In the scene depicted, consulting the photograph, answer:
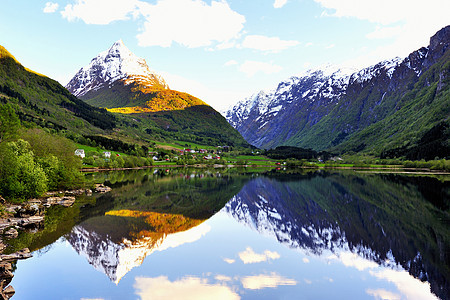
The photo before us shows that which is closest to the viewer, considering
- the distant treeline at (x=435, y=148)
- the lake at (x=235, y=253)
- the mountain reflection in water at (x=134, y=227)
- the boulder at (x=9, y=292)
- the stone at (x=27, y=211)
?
the boulder at (x=9, y=292)

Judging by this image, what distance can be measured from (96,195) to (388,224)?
51309mm

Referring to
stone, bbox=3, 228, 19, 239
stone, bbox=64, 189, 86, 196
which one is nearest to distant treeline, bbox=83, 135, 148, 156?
stone, bbox=64, 189, 86, 196

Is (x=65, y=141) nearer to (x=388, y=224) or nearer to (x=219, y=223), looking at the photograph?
(x=219, y=223)

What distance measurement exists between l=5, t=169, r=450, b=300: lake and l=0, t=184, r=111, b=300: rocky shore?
695 mm

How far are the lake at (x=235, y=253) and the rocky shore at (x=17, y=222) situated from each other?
69cm

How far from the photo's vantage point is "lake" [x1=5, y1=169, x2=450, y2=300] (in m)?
22.5

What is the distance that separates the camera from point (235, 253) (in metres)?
31.8

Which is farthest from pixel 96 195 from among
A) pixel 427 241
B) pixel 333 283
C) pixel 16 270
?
pixel 427 241

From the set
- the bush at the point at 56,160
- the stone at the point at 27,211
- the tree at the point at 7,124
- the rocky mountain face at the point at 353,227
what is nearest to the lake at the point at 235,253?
the rocky mountain face at the point at 353,227

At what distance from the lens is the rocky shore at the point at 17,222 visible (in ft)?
71.4

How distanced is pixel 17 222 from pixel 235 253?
25073mm

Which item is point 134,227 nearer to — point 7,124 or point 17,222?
point 17,222

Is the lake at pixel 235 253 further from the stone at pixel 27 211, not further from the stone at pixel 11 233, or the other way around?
the stone at pixel 27 211

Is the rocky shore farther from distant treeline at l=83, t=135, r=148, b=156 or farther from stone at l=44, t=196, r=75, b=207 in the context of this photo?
distant treeline at l=83, t=135, r=148, b=156
